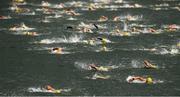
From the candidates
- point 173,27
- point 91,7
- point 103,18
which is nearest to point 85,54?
point 173,27

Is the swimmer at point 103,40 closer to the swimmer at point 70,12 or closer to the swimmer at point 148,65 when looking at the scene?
the swimmer at point 148,65

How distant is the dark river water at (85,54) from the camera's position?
42312mm

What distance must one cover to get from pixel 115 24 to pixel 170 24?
5570mm

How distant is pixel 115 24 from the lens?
7119cm

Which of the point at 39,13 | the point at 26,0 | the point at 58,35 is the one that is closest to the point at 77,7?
the point at 39,13

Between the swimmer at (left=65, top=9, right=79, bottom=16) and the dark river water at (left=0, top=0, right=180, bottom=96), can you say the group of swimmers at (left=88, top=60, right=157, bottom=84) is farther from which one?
the swimmer at (left=65, top=9, right=79, bottom=16)

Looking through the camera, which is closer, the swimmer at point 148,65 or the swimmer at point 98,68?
the swimmer at point 98,68

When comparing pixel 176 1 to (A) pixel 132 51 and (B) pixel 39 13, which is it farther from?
(A) pixel 132 51

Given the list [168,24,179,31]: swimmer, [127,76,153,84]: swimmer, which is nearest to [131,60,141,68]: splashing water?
[127,76,153,84]: swimmer

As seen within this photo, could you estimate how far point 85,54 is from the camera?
53.0 meters

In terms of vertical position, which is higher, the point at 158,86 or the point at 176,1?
the point at 158,86

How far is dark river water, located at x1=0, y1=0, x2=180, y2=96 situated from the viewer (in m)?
42.3

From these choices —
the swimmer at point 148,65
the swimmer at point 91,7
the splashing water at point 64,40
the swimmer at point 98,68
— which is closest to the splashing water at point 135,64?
the swimmer at point 148,65

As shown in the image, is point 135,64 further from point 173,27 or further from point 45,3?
point 45,3
